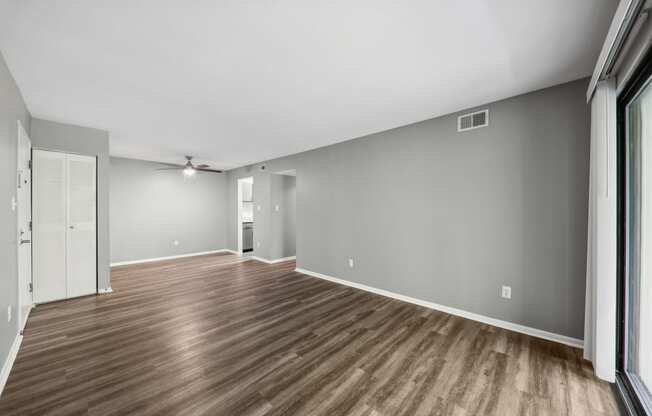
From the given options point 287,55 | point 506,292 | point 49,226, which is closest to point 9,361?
point 49,226

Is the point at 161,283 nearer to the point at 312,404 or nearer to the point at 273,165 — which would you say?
the point at 273,165

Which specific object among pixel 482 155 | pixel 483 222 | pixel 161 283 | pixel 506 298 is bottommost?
pixel 161 283

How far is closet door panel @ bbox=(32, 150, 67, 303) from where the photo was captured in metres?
3.34

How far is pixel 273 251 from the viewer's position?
6.16 m

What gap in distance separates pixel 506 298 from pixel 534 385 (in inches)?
40.4

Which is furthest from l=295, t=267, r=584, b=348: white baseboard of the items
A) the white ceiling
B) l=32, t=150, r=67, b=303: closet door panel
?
l=32, t=150, r=67, b=303: closet door panel

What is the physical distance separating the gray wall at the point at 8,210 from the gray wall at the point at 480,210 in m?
3.82

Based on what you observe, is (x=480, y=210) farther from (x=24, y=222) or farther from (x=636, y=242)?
(x=24, y=222)

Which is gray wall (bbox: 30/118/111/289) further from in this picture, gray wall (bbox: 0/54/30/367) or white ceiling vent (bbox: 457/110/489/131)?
white ceiling vent (bbox: 457/110/489/131)

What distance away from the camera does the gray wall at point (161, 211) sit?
5863mm

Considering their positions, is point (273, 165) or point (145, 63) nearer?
point (145, 63)

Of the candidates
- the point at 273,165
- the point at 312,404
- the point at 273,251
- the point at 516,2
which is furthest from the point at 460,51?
the point at 273,251

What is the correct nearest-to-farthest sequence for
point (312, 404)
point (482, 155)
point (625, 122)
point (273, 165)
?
point (312, 404), point (625, 122), point (482, 155), point (273, 165)

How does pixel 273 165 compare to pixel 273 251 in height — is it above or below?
above
